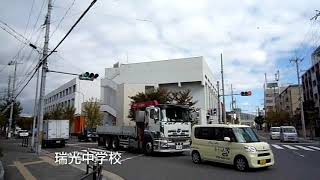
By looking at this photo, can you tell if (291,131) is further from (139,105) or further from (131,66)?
(131,66)

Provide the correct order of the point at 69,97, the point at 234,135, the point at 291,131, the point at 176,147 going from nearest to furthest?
1. the point at 234,135
2. the point at 176,147
3. the point at 291,131
4. the point at 69,97

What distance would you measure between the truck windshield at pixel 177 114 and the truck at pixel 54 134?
1603 cm

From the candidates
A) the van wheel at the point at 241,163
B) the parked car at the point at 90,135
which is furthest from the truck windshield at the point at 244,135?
the parked car at the point at 90,135

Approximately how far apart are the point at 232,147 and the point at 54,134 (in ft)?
76.0

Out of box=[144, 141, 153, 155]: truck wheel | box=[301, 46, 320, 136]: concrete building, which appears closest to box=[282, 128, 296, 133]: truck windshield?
box=[144, 141, 153, 155]: truck wheel

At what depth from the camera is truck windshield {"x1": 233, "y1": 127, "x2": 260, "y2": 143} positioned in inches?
546

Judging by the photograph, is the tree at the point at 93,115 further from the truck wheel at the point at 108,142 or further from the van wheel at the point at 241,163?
the van wheel at the point at 241,163

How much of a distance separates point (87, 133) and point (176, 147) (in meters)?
24.8

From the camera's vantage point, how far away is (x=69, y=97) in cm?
9038

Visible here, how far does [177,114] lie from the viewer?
21.1 meters

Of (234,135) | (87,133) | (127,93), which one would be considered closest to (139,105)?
(234,135)

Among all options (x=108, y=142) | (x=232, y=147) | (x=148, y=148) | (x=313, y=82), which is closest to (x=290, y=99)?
(x=313, y=82)

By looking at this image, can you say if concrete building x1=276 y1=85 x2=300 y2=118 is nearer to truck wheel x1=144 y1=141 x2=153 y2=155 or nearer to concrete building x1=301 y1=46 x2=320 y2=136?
concrete building x1=301 y1=46 x2=320 y2=136

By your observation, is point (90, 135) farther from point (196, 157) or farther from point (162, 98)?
point (196, 157)
